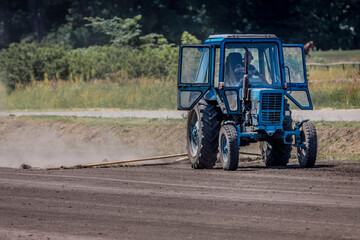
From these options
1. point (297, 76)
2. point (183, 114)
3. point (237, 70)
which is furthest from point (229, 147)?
point (183, 114)

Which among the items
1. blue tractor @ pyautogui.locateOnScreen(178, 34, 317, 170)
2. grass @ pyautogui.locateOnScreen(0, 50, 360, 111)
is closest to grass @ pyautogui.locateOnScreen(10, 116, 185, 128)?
grass @ pyautogui.locateOnScreen(0, 50, 360, 111)

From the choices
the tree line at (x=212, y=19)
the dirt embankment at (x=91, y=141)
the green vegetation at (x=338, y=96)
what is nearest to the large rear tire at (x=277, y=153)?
the dirt embankment at (x=91, y=141)

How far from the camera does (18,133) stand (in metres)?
28.8

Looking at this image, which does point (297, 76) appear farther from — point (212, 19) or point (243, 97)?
point (212, 19)

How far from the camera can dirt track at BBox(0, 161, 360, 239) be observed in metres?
9.91

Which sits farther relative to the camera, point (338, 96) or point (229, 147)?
point (338, 96)

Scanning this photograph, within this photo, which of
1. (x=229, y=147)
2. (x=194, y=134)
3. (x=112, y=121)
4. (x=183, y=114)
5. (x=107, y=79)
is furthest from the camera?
(x=107, y=79)

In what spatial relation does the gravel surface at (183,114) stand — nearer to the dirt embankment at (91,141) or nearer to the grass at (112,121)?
the grass at (112,121)

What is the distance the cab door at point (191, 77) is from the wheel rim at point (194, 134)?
57 cm

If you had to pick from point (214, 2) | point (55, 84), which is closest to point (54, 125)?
point (55, 84)

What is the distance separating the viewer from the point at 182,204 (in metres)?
12.0

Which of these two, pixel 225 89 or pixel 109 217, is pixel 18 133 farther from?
pixel 109 217

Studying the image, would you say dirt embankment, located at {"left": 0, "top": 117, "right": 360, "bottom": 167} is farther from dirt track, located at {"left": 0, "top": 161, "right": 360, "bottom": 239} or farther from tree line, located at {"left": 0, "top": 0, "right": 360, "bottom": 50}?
tree line, located at {"left": 0, "top": 0, "right": 360, "bottom": 50}

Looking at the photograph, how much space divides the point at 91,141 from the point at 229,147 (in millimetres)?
10851
